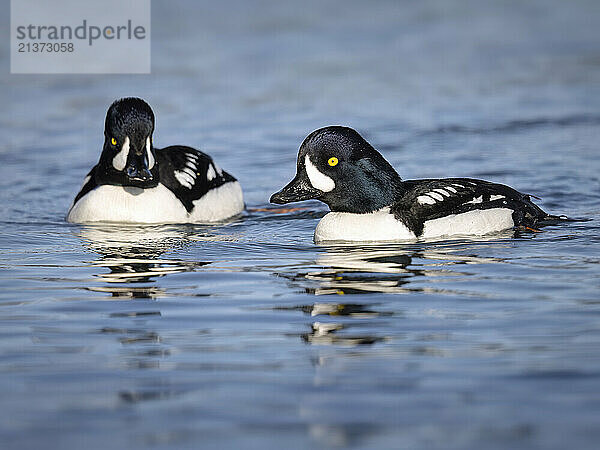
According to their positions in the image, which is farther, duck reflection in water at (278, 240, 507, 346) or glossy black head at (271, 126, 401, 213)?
glossy black head at (271, 126, 401, 213)

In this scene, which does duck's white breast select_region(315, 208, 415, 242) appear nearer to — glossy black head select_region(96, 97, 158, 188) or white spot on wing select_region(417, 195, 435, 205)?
white spot on wing select_region(417, 195, 435, 205)

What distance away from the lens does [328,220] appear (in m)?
10.5

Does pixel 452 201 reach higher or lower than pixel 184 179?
lower

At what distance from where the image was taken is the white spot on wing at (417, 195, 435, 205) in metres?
10.3

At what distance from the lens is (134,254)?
33.2 feet

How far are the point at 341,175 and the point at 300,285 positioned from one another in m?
1.93

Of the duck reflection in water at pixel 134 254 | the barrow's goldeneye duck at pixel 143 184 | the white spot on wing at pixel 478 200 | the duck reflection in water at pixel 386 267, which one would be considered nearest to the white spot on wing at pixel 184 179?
the barrow's goldeneye duck at pixel 143 184

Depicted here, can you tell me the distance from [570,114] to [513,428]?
1239 cm

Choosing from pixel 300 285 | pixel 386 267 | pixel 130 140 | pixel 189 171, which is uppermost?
pixel 130 140

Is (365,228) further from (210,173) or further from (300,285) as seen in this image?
(210,173)

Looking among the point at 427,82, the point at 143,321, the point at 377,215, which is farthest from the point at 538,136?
the point at 143,321

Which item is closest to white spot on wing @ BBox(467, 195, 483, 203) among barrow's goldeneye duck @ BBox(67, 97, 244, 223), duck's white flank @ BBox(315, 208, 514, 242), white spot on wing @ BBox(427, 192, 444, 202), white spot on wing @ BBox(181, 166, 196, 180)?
duck's white flank @ BBox(315, 208, 514, 242)

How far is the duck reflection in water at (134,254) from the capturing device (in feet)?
28.3

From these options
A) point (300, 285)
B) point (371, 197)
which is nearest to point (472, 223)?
point (371, 197)
